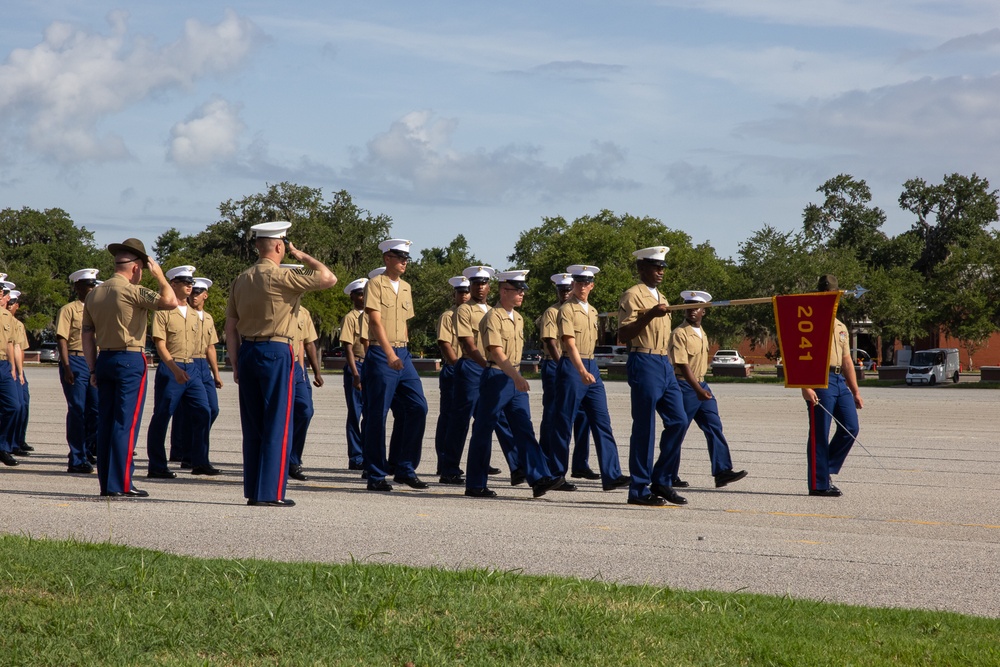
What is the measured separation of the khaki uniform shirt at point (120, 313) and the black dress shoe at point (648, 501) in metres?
4.04

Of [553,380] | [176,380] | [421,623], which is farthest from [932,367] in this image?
[421,623]

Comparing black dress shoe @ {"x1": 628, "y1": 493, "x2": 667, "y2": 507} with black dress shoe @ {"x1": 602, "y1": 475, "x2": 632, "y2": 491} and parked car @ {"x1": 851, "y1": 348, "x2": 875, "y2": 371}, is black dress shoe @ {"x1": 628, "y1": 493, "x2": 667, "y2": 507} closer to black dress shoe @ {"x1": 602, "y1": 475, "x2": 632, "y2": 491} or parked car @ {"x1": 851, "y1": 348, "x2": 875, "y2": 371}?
black dress shoe @ {"x1": 602, "y1": 475, "x2": 632, "y2": 491}

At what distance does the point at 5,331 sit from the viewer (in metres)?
13.8

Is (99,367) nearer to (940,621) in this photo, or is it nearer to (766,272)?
(940,621)

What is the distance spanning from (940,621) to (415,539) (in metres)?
3.25

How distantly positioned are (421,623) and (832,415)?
648 centimetres

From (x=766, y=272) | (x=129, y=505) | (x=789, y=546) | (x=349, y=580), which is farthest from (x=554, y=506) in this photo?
(x=766, y=272)

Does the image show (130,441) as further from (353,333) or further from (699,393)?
(699,393)

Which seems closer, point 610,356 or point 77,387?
point 77,387

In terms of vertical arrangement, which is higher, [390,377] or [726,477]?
[390,377]

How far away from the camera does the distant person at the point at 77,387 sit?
12461 mm

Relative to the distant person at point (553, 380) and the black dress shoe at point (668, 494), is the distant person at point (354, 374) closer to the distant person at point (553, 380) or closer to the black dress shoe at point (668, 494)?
the distant person at point (553, 380)

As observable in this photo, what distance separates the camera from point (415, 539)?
769cm

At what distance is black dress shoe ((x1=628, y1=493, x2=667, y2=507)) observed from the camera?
998cm
